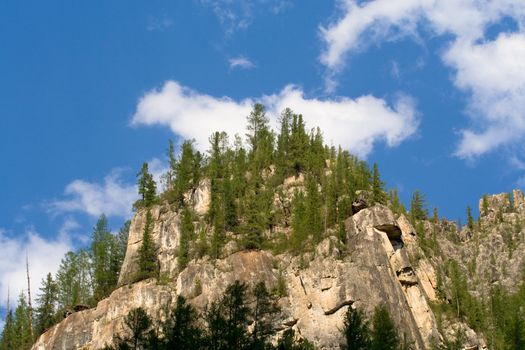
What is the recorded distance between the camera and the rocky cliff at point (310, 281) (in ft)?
268

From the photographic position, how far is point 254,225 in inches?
3698

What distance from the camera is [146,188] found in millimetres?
108625

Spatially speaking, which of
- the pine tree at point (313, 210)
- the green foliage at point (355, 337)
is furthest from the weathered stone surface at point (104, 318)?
the green foliage at point (355, 337)

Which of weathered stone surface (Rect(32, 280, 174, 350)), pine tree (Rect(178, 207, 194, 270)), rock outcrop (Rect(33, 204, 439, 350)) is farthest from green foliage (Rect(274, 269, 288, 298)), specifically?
pine tree (Rect(178, 207, 194, 270))

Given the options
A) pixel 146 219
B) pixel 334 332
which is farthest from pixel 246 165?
pixel 334 332

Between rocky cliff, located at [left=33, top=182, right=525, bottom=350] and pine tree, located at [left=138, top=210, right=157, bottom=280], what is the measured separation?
1068 millimetres

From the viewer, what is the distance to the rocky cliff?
81.8 meters

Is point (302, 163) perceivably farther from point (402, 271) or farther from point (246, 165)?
point (402, 271)

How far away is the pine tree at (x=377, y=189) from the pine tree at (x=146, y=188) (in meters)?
32.1

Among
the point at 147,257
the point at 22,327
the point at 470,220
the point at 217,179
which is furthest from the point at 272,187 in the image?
the point at 470,220

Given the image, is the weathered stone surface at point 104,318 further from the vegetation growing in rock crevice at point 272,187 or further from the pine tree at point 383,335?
the pine tree at point 383,335

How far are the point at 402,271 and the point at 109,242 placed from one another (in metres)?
46.1

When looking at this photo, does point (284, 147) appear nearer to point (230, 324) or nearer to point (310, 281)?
point (310, 281)

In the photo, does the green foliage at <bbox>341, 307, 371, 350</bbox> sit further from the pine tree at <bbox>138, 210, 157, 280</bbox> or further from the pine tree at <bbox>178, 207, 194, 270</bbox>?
the pine tree at <bbox>138, 210, 157, 280</bbox>
